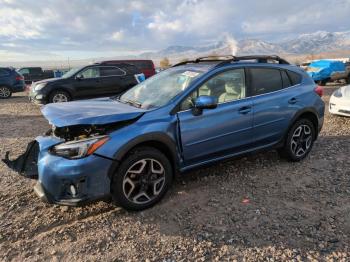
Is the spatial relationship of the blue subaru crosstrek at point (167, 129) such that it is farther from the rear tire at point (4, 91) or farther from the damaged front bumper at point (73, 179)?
the rear tire at point (4, 91)

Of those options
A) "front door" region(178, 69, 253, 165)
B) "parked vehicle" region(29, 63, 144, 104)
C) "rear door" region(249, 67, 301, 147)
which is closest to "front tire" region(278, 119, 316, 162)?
"rear door" region(249, 67, 301, 147)

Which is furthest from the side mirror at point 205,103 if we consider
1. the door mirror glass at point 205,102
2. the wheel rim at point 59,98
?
the wheel rim at point 59,98

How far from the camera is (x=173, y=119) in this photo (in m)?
3.88

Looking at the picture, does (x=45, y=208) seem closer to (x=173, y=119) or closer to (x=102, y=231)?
(x=102, y=231)

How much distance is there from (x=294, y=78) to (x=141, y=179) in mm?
3057

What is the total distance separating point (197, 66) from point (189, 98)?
779 mm

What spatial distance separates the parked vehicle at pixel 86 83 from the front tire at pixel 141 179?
738 centimetres

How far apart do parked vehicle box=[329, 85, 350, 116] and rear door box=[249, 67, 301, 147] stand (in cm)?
368

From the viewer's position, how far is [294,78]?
526 cm

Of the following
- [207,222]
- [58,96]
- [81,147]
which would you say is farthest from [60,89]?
[207,222]

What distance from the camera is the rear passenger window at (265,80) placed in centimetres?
472

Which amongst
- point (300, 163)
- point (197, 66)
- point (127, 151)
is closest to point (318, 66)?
point (300, 163)

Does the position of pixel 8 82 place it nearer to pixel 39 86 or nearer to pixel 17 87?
pixel 17 87

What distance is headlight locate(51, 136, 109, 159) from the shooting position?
131 inches
